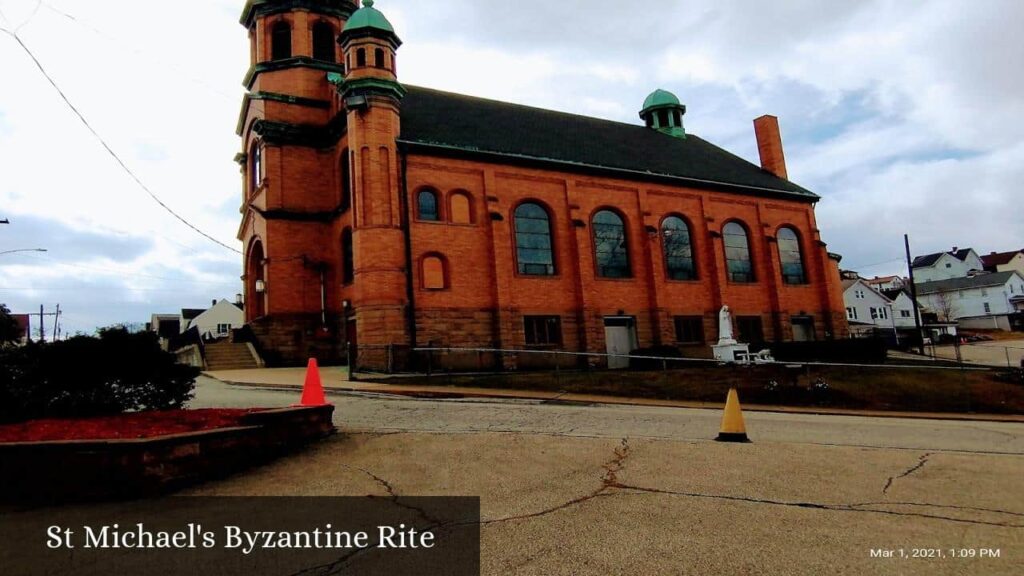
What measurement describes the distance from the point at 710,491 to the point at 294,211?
2478 centimetres

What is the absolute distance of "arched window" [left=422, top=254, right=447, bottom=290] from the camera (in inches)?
905

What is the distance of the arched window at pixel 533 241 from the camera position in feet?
84.2

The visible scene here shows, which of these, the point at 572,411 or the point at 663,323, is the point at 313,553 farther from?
the point at 663,323

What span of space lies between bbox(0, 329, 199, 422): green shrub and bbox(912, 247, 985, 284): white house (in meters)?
109

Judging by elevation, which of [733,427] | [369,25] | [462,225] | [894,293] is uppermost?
[369,25]

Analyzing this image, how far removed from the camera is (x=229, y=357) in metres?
24.8

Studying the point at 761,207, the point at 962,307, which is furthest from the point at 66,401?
the point at 962,307

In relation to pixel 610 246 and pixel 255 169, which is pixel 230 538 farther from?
pixel 255 169

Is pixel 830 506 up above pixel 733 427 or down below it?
below

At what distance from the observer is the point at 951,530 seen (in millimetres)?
4488

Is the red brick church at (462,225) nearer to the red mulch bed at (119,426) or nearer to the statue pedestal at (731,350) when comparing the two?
the statue pedestal at (731,350)

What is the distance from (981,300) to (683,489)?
9432cm

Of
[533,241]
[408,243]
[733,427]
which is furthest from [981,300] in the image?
[733,427]

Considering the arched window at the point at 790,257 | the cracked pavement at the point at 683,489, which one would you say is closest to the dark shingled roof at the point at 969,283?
the arched window at the point at 790,257
